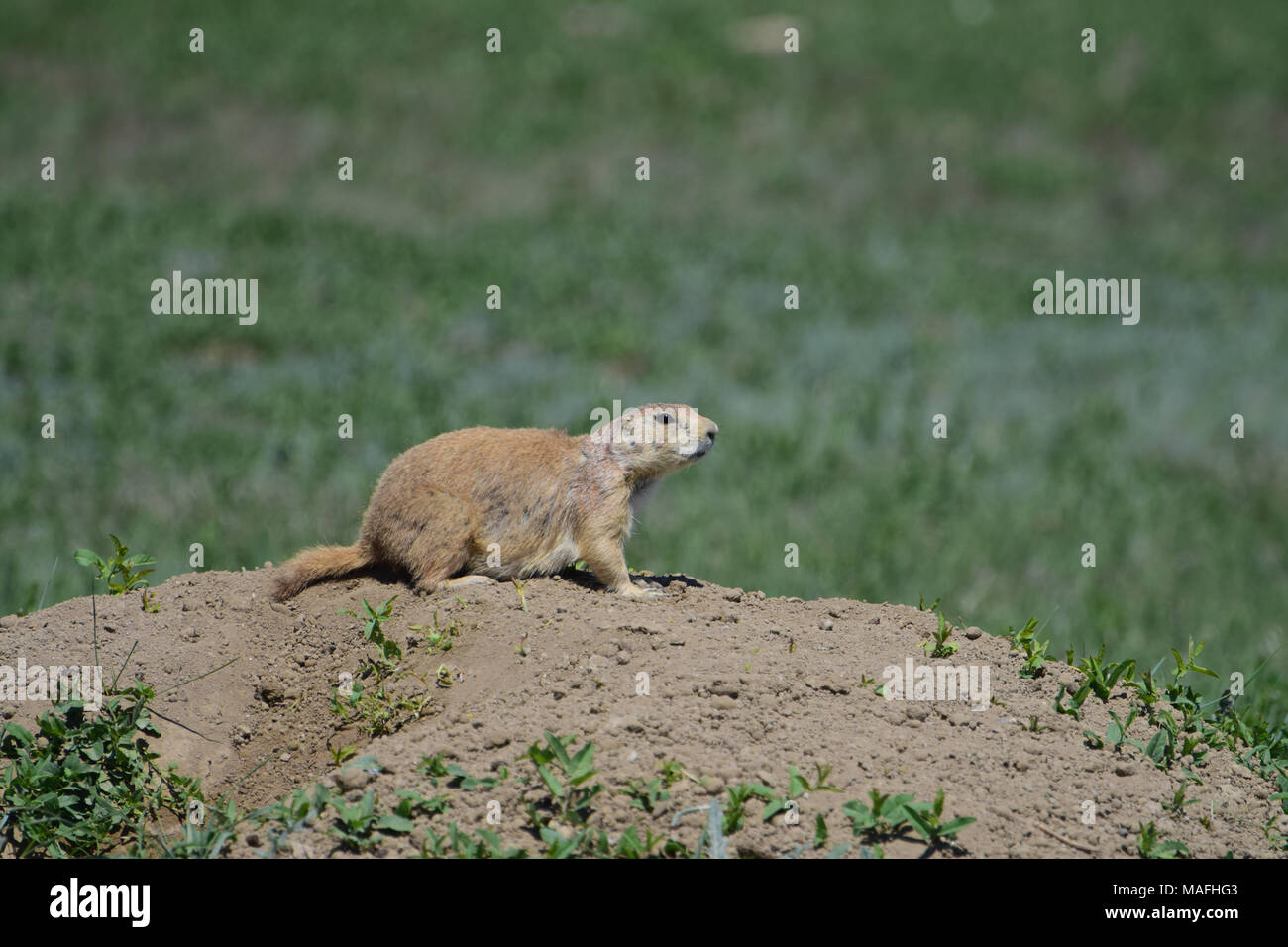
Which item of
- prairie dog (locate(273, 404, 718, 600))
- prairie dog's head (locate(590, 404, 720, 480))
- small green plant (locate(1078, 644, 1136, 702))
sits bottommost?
small green plant (locate(1078, 644, 1136, 702))

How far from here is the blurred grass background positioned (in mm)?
9172

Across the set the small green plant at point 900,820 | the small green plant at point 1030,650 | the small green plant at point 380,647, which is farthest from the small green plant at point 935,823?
the small green plant at point 380,647

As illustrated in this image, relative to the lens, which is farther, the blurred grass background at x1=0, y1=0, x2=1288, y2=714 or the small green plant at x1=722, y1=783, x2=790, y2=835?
the blurred grass background at x1=0, y1=0, x2=1288, y2=714

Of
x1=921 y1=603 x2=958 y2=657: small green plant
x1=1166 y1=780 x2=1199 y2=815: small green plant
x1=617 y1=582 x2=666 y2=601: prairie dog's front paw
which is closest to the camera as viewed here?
x1=1166 y1=780 x2=1199 y2=815: small green plant

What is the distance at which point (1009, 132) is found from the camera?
27.4 m

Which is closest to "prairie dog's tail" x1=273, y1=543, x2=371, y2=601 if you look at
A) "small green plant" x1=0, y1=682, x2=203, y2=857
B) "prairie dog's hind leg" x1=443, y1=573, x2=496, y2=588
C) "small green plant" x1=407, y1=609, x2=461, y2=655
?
"prairie dog's hind leg" x1=443, y1=573, x2=496, y2=588

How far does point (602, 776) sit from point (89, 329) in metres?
10.4

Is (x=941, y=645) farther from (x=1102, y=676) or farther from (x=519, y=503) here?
(x=519, y=503)

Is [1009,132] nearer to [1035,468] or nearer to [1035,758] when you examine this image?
[1035,468]

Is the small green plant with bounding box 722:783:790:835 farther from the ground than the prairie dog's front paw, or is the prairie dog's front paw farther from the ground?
the prairie dog's front paw

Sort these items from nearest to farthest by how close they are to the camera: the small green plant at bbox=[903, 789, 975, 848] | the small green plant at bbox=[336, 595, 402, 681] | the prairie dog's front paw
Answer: the small green plant at bbox=[903, 789, 975, 848] → the small green plant at bbox=[336, 595, 402, 681] → the prairie dog's front paw

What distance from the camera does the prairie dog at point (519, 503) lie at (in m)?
5.29

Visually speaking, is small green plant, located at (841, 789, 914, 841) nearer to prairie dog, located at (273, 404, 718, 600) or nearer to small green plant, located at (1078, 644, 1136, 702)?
small green plant, located at (1078, 644, 1136, 702)

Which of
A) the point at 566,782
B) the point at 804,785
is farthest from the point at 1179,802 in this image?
the point at 566,782
